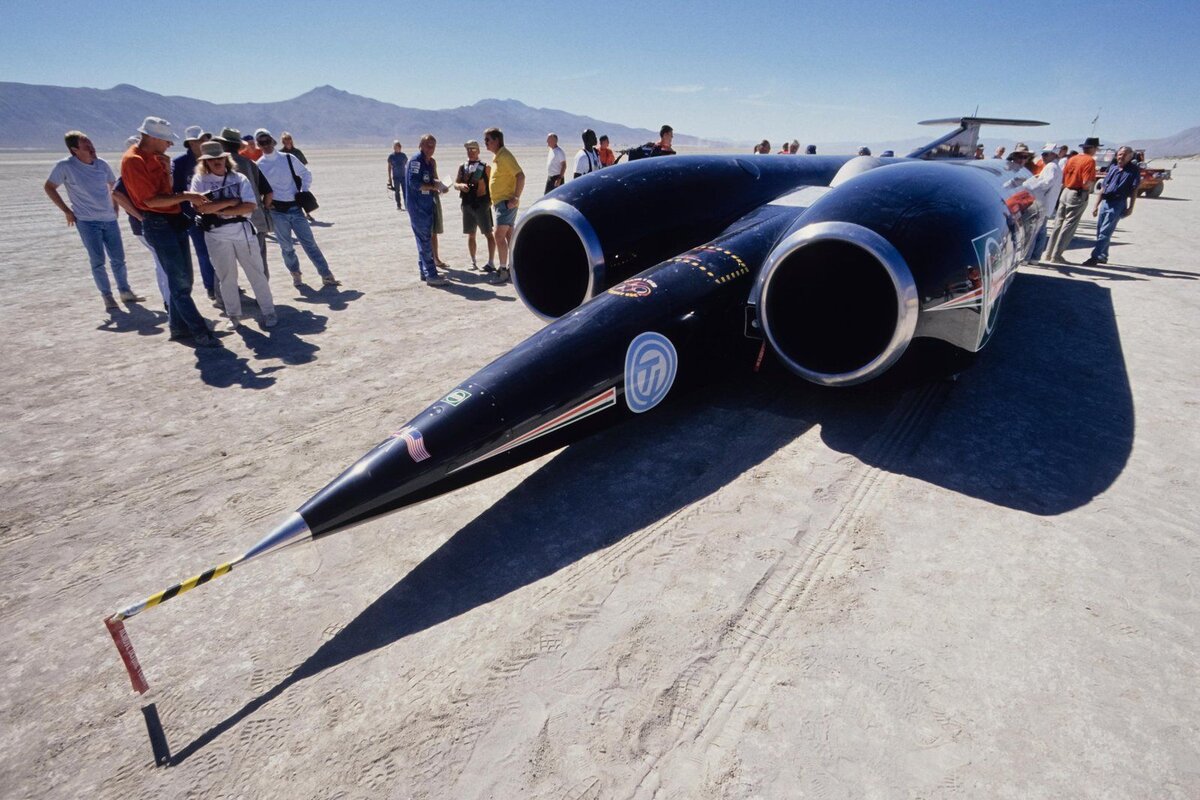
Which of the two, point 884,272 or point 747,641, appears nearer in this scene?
point 747,641

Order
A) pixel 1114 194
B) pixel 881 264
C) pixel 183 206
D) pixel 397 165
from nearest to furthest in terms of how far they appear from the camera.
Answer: pixel 881 264 < pixel 183 206 < pixel 1114 194 < pixel 397 165

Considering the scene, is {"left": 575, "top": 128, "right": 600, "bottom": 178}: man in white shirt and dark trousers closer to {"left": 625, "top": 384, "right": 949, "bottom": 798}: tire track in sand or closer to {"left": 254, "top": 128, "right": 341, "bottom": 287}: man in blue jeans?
{"left": 254, "top": 128, "right": 341, "bottom": 287}: man in blue jeans

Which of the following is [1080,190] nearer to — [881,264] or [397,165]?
[881,264]

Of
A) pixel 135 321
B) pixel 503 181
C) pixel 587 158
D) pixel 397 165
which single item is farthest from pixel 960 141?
pixel 397 165

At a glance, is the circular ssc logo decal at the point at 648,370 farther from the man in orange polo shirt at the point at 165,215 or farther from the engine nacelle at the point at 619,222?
Result: the man in orange polo shirt at the point at 165,215

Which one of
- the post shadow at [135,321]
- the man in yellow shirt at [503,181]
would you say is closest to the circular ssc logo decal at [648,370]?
the man in yellow shirt at [503,181]

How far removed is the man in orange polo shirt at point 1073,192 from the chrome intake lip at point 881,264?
9411mm

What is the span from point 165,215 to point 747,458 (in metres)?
6.78

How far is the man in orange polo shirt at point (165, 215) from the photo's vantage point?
19.5 feet

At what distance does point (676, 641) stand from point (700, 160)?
5.31 meters

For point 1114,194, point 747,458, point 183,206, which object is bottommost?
point 747,458

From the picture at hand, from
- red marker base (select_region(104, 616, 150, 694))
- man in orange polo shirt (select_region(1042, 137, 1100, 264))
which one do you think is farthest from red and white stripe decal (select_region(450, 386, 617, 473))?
man in orange polo shirt (select_region(1042, 137, 1100, 264))

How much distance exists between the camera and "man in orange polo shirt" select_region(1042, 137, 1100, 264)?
10297mm

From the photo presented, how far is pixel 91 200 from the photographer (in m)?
7.36
